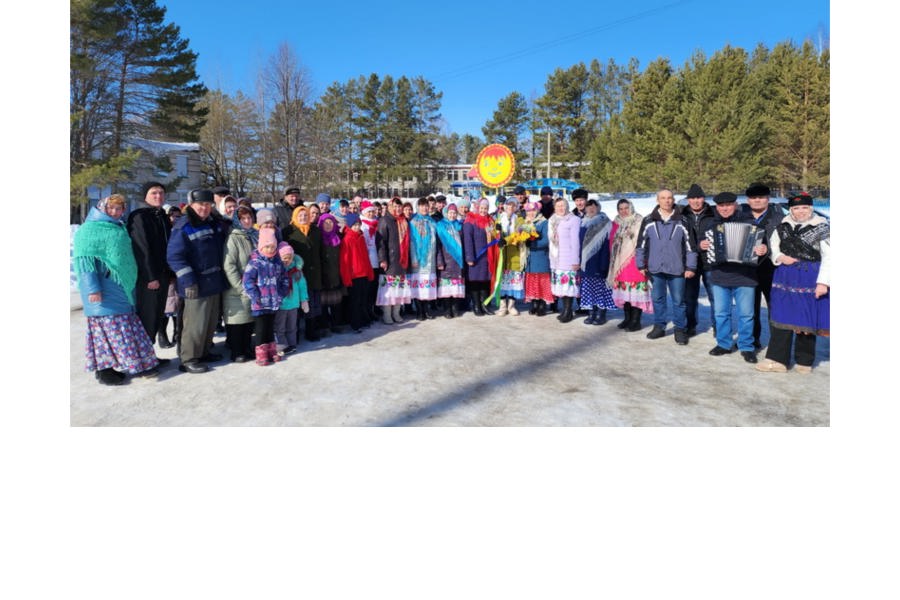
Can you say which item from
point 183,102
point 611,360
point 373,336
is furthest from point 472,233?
point 183,102

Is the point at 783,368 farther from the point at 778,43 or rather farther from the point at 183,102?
the point at 778,43

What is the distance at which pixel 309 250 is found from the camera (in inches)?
217

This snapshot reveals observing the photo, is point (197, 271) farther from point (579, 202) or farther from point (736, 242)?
point (736, 242)

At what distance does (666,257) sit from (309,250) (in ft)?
12.4

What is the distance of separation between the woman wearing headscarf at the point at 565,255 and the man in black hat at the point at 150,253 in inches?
172

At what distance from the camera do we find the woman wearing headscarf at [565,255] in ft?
21.6

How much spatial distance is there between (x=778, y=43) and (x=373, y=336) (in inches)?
1021

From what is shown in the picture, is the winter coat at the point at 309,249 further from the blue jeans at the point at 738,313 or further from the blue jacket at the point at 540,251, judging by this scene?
the blue jeans at the point at 738,313

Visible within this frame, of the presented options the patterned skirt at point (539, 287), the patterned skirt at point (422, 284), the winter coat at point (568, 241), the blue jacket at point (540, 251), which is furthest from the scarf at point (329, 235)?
the winter coat at point (568, 241)

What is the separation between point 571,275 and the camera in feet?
22.0

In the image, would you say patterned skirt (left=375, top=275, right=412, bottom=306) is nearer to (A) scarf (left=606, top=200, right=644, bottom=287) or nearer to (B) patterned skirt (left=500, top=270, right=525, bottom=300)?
(B) patterned skirt (left=500, top=270, right=525, bottom=300)

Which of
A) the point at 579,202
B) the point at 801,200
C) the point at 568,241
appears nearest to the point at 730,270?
the point at 801,200

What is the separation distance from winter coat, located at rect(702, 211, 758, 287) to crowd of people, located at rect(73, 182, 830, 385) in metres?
0.01

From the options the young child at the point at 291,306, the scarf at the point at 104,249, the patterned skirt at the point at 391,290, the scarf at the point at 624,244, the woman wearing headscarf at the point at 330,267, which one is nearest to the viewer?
the scarf at the point at 104,249
